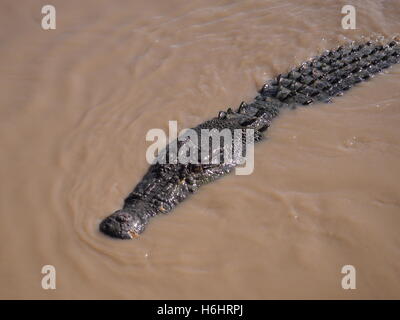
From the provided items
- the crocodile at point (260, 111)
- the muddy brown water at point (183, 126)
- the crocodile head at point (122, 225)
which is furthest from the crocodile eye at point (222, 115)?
the crocodile head at point (122, 225)

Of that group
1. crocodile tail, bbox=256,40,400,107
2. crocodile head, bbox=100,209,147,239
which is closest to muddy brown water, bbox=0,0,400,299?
crocodile head, bbox=100,209,147,239

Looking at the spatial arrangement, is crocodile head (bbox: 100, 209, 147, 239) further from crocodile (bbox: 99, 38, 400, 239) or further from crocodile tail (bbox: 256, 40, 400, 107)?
crocodile tail (bbox: 256, 40, 400, 107)

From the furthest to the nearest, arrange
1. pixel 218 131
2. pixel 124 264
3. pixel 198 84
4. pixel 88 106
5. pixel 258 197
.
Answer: pixel 198 84 < pixel 88 106 < pixel 218 131 < pixel 258 197 < pixel 124 264

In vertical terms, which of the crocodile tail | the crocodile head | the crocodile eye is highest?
the crocodile tail

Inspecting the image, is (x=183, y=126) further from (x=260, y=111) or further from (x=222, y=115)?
(x=260, y=111)

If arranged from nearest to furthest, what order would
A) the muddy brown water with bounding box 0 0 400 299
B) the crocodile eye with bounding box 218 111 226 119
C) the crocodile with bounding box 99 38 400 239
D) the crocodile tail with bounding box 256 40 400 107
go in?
1. the muddy brown water with bounding box 0 0 400 299
2. the crocodile with bounding box 99 38 400 239
3. the crocodile eye with bounding box 218 111 226 119
4. the crocodile tail with bounding box 256 40 400 107
